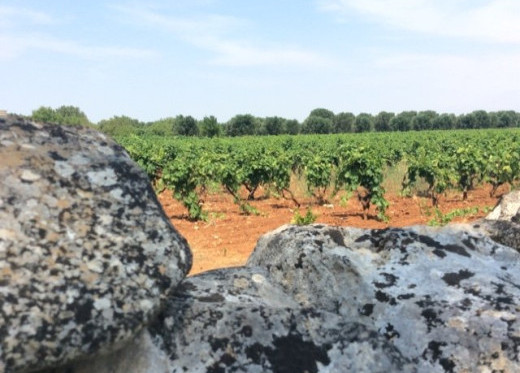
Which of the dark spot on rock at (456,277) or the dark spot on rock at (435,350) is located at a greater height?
the dark spot on rock at (456,277)

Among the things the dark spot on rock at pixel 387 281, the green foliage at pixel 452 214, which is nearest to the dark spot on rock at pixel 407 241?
the dark spot on rock at pixel 387 281

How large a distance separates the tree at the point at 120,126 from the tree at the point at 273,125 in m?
23.8

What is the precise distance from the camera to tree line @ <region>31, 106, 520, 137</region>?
107 meters

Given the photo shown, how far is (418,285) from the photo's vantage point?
113 inches

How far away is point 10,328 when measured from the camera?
1854mm

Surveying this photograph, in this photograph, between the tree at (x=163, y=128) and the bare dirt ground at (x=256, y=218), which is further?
Answer: the tree at (x=163, y=128)

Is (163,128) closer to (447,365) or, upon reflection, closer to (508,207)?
(508,207)

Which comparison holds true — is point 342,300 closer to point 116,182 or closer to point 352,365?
point 352,365

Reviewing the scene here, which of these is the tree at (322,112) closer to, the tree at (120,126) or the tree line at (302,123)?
the tree line at (302,123)

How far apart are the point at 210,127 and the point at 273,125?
18958 mm

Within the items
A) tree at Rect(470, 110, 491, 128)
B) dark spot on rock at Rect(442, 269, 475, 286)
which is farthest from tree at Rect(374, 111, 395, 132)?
dark spot on rock at Rect(442, 269, 475, 286)

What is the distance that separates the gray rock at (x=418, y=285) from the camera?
2.55 m

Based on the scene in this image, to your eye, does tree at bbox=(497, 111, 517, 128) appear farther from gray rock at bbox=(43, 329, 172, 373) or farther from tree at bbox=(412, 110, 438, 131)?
gray rock at bbox=(43, 329, 172, 373)

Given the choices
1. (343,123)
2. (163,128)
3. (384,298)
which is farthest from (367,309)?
(343,123)
